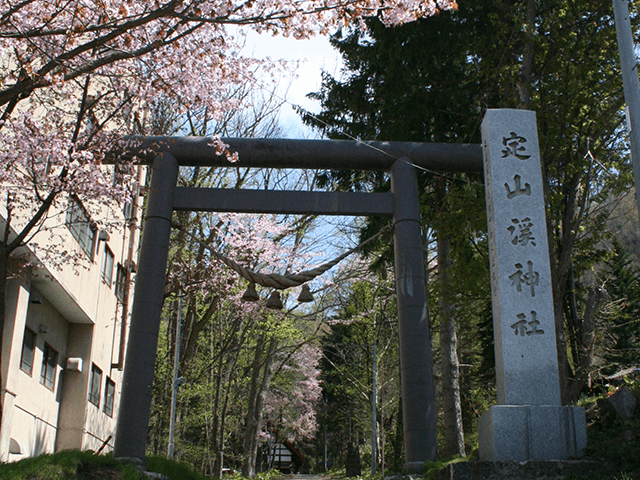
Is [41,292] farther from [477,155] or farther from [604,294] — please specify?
[604,294]

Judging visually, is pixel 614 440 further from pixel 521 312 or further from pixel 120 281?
pixel 120 281

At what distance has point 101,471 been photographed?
8141 mm

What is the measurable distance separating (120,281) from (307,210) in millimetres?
11215

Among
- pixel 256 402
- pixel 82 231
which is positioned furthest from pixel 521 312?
pixel 256 402

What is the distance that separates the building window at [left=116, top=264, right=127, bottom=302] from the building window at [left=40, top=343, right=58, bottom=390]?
3.82 meters

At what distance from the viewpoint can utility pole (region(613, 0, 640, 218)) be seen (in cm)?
655

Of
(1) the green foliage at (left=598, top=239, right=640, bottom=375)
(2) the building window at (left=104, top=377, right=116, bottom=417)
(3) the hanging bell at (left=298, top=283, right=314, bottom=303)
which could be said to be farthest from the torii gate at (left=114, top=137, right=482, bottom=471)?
(1) the green foliage at (left=598, top=239, right=640, bottom=375)

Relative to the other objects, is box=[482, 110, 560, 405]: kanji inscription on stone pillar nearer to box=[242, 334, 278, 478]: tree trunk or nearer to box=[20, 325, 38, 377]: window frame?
box=[20, 325, 38, 377]: window frame

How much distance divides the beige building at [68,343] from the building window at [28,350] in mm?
22

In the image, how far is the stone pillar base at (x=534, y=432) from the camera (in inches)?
267

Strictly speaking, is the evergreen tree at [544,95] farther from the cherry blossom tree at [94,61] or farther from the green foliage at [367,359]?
the green foliage at [367,359]

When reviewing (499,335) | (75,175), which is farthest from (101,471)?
(499,335)

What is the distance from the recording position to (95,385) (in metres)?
17.2

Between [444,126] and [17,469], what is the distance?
12.0m
